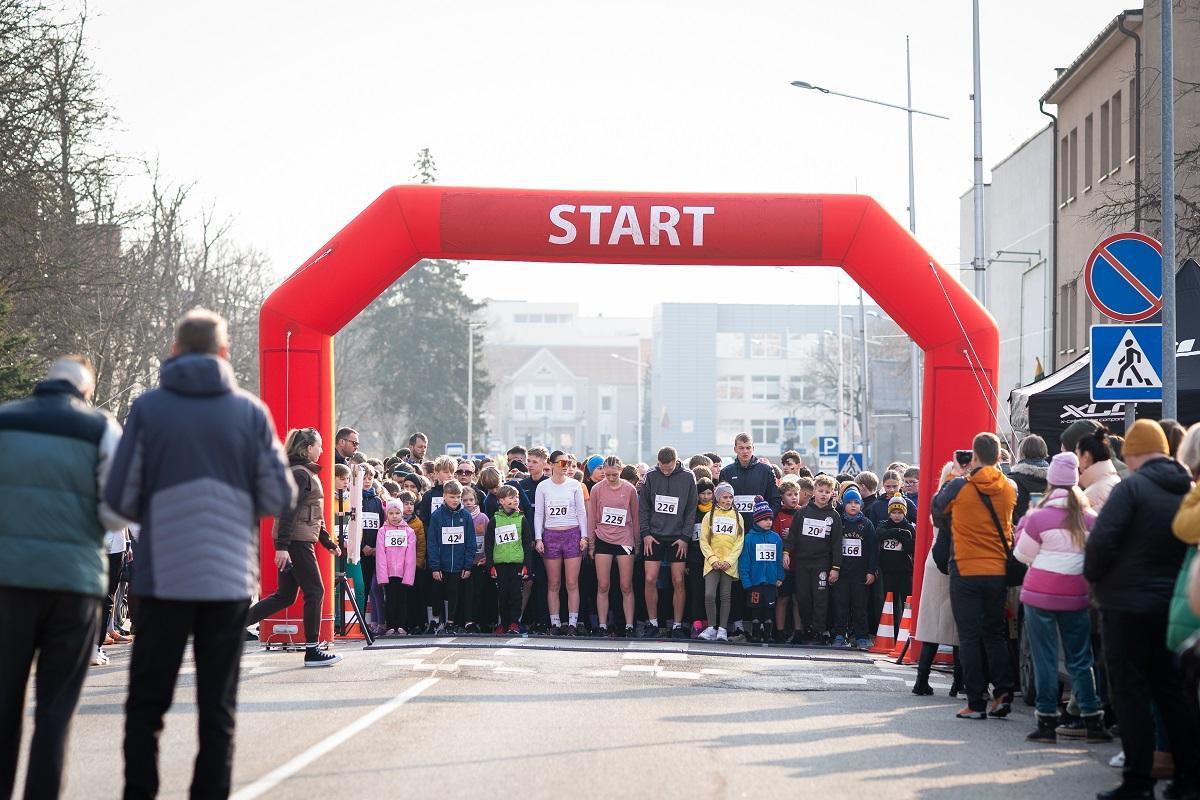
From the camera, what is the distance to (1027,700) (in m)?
13.5

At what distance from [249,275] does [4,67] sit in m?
47.1

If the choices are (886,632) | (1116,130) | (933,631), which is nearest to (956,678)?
(933,631)

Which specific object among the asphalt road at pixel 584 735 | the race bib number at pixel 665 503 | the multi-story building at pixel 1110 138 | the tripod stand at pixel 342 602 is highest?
the multi-story building at pixel 1110 138

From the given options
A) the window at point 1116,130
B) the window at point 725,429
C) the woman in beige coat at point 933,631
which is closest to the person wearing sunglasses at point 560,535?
the woman in beige coat at point 933,631

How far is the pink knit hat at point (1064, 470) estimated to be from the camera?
11.3 metres

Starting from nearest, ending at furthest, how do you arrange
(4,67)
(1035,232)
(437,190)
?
(437,190) → (4,67) → (1035,232)

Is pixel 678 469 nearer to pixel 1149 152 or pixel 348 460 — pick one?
pixel 348 460

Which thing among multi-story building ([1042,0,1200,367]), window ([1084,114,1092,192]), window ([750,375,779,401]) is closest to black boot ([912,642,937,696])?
multi-story building ([1042,0,1200,367])

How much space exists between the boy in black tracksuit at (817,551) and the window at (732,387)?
12604 centimetres

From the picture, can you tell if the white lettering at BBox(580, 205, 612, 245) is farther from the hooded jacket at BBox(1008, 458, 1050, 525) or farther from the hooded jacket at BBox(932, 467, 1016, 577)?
the hooded jacket at BBox(932, 467, 1016, 577)

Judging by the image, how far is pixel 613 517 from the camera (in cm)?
1955

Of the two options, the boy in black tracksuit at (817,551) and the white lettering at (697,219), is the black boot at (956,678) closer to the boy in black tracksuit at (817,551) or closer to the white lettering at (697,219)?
the white lettering at (697,219)

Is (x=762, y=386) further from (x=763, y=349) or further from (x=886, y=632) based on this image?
(x=886, y=632)

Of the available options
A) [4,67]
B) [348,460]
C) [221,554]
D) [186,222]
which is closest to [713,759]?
[221,554]
